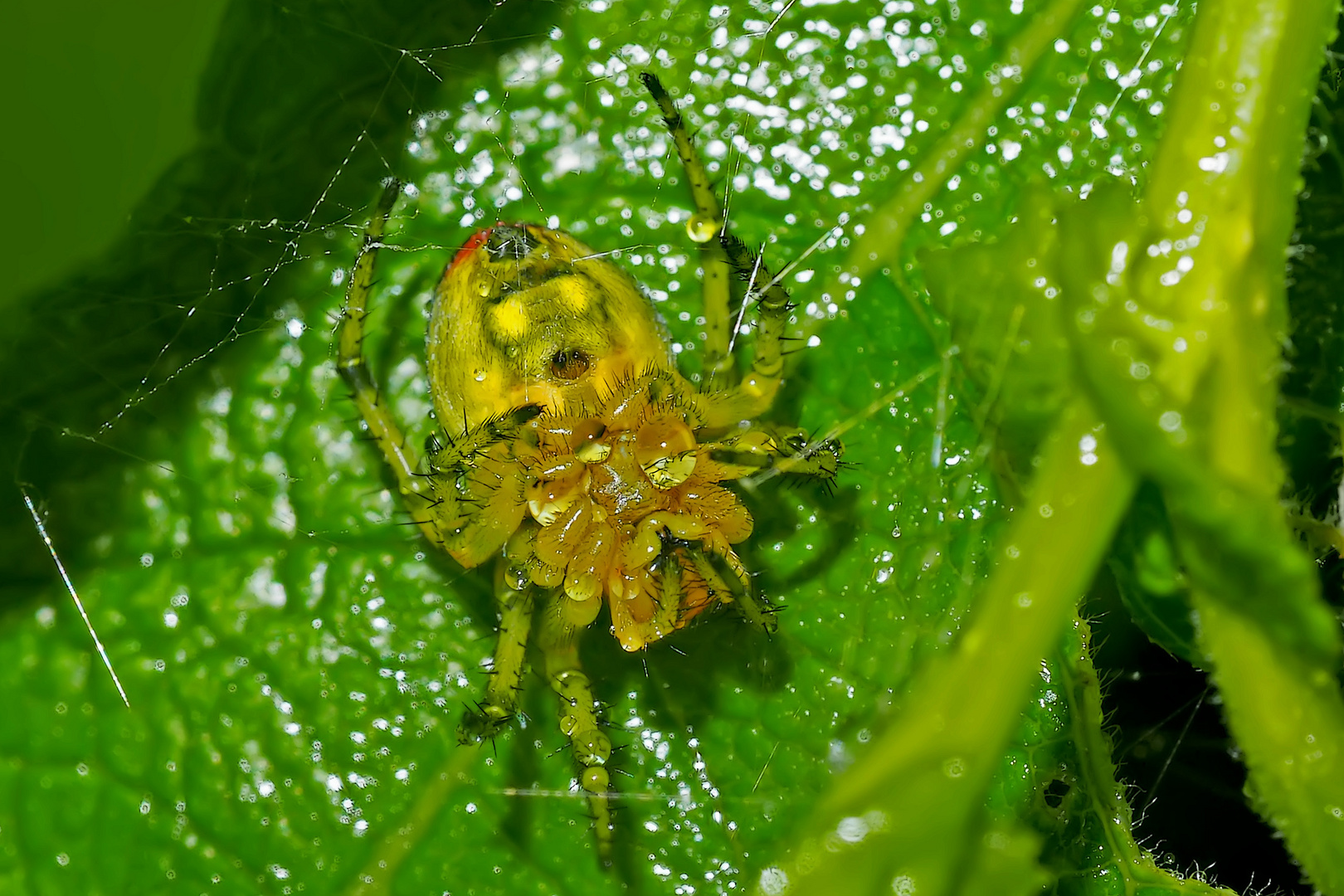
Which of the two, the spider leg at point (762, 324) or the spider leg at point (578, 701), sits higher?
the spider leg at point (762, 324)

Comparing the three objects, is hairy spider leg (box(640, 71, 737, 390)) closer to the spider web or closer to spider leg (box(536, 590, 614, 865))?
the spider web

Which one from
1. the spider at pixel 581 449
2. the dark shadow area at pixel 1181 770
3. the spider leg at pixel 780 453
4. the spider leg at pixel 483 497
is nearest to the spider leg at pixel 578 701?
the spider at pixel 581 449

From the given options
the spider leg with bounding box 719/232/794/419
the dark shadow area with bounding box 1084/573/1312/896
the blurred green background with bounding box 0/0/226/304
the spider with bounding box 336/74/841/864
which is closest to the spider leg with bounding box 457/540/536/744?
the spider with bounding box 336/74/841/864

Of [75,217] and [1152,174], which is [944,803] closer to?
[1152,174]

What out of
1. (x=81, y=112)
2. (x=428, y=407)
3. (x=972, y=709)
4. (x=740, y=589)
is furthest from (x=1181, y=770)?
(x=81, y=112)

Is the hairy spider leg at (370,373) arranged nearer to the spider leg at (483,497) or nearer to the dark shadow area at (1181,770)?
the spider leg at (483,497)

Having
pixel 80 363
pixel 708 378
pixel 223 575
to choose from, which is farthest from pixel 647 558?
pixel 80 363
